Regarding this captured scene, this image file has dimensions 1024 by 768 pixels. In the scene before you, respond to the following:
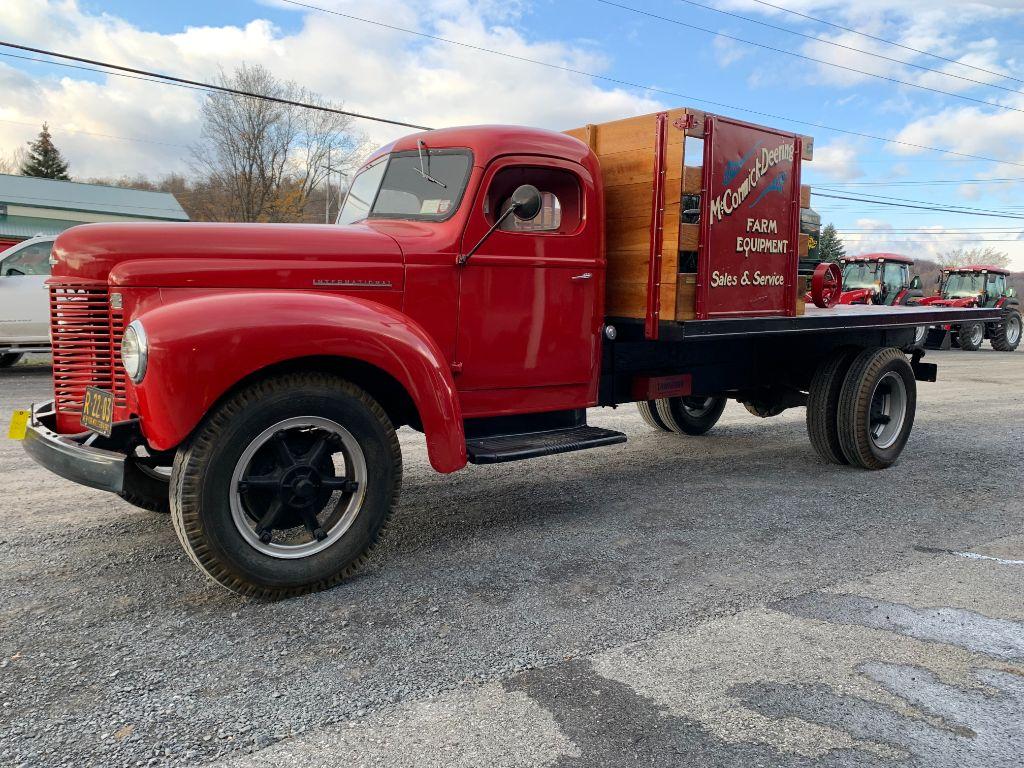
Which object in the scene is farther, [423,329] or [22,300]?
[22,300]

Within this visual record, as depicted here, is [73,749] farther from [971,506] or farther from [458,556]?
[971,506]

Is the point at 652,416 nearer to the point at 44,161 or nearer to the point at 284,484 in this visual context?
the point at 284,484

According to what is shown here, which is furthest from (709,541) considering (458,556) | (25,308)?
(25,308)

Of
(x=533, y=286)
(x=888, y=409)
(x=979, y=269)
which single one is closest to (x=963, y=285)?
(x=979, y=269)

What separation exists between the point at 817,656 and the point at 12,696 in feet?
8.89

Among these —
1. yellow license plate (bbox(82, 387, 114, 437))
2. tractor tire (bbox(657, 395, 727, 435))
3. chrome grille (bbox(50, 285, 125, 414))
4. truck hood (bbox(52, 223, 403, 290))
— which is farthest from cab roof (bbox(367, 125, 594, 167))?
tractor tire (bbox(657, 395, 727, 435))

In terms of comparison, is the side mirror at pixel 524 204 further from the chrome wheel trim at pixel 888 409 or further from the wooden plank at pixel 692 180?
the chrome wheel trim at pixel 888 409

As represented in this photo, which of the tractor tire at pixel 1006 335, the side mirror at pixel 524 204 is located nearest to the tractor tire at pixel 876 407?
the side mirror at pixel 524 204

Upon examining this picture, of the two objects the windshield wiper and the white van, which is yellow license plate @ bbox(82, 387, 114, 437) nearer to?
the windshield wiper

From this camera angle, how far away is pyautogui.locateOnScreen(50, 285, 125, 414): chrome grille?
11.3 ft

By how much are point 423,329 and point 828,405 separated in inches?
141

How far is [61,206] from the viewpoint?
34.9 metres

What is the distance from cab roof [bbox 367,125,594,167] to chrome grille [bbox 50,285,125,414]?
1.94 meters

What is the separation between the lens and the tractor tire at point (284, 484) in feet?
10.3
